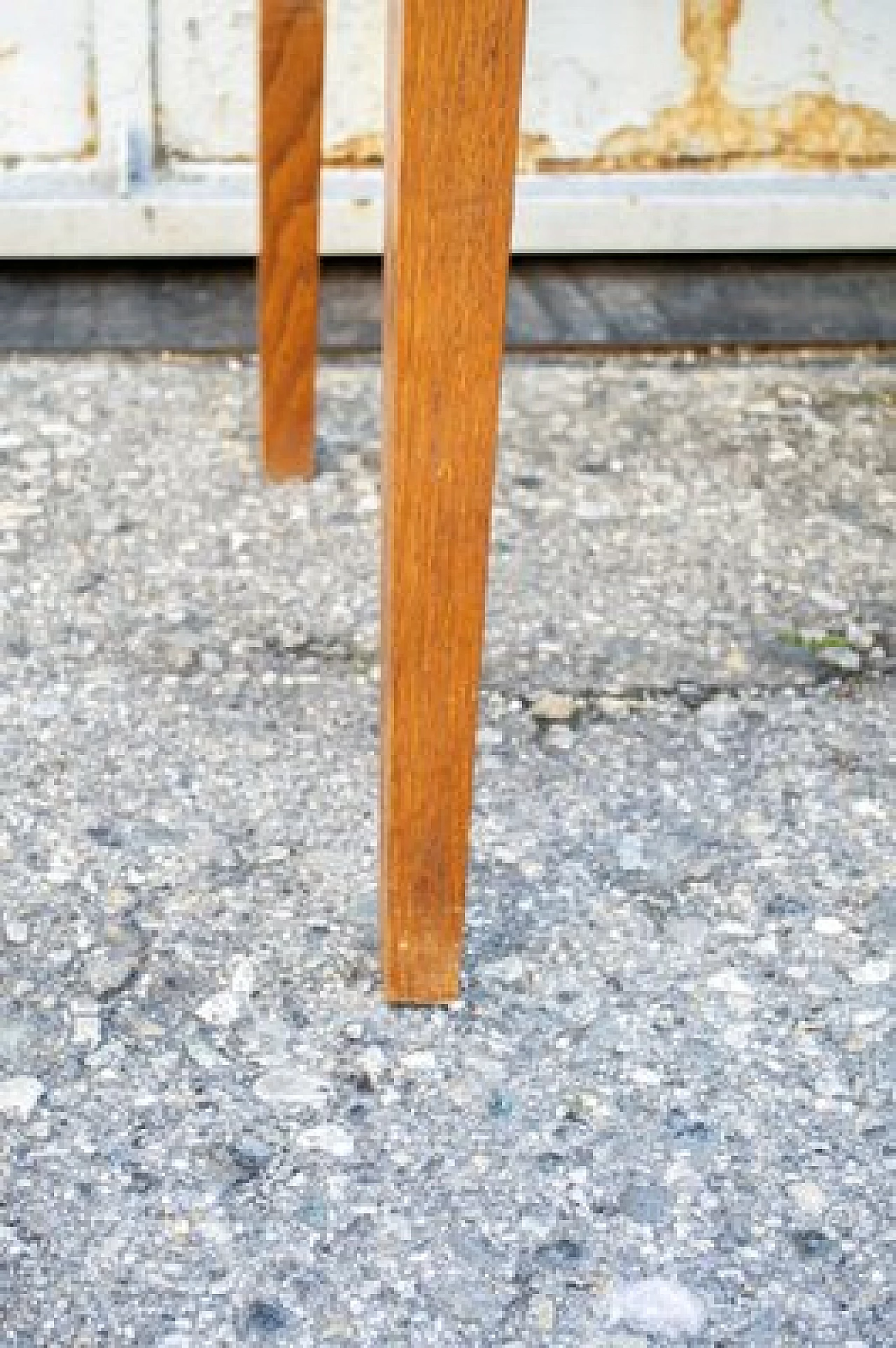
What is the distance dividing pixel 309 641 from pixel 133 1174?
2.01 ft

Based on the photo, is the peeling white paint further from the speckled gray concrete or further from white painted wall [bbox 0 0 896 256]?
the speckled gray concrete

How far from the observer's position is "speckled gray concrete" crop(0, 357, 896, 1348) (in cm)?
117

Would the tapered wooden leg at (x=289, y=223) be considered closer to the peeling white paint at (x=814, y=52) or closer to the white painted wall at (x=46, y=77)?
the white painted wall at (x=46, y=77)

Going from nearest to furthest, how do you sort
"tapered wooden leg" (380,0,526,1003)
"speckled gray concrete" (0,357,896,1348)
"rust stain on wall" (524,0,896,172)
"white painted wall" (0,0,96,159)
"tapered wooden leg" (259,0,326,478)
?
"tapered wooden leg" (380,0,526,1003) < "speckled gray concrete" (0,357,896,1348) < "tapered wooden leg" (259,0,326,478) < "white painted wall" (0,0,96,159) < "rust stain on wall" (524,0,896,172)

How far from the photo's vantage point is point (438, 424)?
115 centimetres

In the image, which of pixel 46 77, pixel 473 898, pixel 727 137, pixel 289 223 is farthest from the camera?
pixel 727 137

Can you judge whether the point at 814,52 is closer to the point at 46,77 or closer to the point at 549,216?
the point at 549,216

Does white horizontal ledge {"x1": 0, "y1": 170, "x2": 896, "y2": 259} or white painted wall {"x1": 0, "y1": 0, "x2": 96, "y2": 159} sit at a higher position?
white painted wall {"x1": 0, "y1": 0, "x2": 96, "y2": 159}

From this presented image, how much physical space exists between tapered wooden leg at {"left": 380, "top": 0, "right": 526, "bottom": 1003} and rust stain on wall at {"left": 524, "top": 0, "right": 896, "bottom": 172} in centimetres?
112

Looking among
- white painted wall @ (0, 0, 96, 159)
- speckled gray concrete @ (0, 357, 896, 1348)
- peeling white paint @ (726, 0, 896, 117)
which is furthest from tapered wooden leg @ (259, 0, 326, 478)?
peeling white paint @ (726, 0, 896, 117)

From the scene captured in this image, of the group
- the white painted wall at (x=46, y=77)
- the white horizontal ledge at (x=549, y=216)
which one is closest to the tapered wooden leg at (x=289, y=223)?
the white horizontal ledge at (x=549, y=216)

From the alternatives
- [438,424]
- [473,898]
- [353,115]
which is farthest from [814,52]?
[438,424]

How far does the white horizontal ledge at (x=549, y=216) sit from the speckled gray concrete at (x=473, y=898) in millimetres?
151

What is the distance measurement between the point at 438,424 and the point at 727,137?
3.98ft
